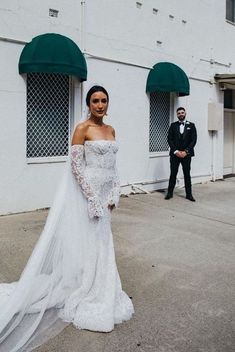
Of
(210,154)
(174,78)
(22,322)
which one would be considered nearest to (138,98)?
(174,78)

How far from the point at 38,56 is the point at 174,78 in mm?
3906

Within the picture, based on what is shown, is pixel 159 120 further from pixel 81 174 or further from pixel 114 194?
pixel 81 174

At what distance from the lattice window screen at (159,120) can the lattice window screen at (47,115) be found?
9.27 feet

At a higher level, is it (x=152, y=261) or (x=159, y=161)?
(x=159, y=161)

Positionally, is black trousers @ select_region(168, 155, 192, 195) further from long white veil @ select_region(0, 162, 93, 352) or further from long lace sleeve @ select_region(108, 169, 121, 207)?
long white veil @ select_region(0, 162, 93, 352)

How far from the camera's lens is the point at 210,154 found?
41.8 feet

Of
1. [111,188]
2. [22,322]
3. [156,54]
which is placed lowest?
[22,322]

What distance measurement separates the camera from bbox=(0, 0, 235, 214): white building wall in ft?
24.7

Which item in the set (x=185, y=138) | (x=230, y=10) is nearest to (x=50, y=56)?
(x=185, y=138)

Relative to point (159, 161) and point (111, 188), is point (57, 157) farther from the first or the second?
point (111, 188)

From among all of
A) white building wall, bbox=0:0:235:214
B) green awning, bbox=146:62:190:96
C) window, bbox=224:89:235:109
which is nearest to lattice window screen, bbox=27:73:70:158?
white building wall, bbox=0:0:235:214

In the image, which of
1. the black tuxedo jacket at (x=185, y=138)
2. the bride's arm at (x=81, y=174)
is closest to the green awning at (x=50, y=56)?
the black tuxedo jacket at (x=185, y=138)

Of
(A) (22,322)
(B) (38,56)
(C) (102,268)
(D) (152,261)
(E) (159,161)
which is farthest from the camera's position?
(E) (159,161)

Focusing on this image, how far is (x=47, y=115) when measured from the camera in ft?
26.8
